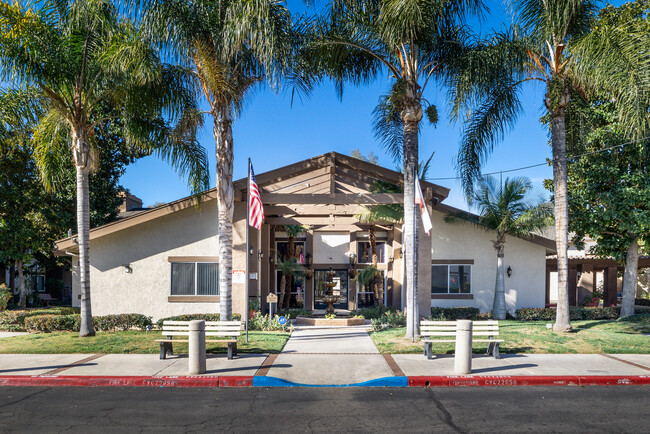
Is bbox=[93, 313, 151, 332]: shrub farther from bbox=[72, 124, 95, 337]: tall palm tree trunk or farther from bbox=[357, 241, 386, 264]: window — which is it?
bbox=[357, 241, 386, 264]: window

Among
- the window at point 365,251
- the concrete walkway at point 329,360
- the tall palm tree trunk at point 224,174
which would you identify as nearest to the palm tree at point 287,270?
the window at point 365,251

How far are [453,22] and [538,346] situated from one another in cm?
913

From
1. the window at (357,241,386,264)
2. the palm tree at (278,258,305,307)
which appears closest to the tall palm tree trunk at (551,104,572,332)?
the window at (357,241,386,264)

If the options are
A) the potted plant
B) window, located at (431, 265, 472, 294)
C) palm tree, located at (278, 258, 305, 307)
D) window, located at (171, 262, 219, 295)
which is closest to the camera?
the potted plant

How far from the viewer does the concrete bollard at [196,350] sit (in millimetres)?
9320

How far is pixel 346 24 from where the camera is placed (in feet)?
45.1

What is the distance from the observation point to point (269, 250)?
2209cm

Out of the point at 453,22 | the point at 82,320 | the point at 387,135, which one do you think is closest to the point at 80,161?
the point at 82,320

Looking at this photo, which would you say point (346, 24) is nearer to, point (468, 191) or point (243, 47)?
point (243, 47)

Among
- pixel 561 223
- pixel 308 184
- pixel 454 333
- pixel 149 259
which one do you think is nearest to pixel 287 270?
pixel 308 184

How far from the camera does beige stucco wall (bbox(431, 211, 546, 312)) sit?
19.9m

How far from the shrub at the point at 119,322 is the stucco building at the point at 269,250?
278 centimetres

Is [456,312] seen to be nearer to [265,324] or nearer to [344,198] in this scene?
[344,198]

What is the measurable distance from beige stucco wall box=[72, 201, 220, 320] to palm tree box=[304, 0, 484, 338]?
7803 mm
